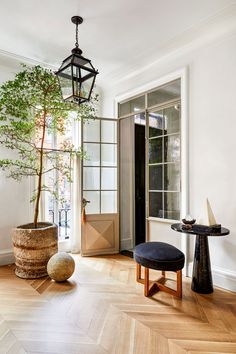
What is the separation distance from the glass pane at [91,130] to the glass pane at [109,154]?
0.20 metres

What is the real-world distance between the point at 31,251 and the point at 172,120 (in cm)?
263

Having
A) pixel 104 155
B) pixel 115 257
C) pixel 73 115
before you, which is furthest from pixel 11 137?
pixel 115 257

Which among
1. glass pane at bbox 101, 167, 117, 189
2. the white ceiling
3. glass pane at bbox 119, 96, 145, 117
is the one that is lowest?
glass pane at bbox 101, 167, 117, 189

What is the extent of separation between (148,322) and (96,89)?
397 centimetres

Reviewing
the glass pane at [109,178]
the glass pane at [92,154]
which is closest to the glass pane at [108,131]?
the glass pane at [92,154]

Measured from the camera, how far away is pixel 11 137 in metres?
3.44

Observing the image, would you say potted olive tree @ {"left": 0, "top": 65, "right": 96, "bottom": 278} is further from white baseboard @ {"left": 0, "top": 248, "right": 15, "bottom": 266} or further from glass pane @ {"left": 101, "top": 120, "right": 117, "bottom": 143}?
glass pane @ {"left": 101, "top": 120, "right": 117, "bottom": 143}

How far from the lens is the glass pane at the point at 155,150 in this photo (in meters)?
3.77

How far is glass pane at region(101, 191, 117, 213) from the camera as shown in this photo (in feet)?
14.3

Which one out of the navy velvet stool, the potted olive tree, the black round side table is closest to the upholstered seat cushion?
the navy velvet stool

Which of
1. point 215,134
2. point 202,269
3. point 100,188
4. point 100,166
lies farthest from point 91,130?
point 202,269

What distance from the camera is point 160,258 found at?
8.40ft

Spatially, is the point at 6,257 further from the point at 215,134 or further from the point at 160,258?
the point at 215,134

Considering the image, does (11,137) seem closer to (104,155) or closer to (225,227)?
(104,155)
